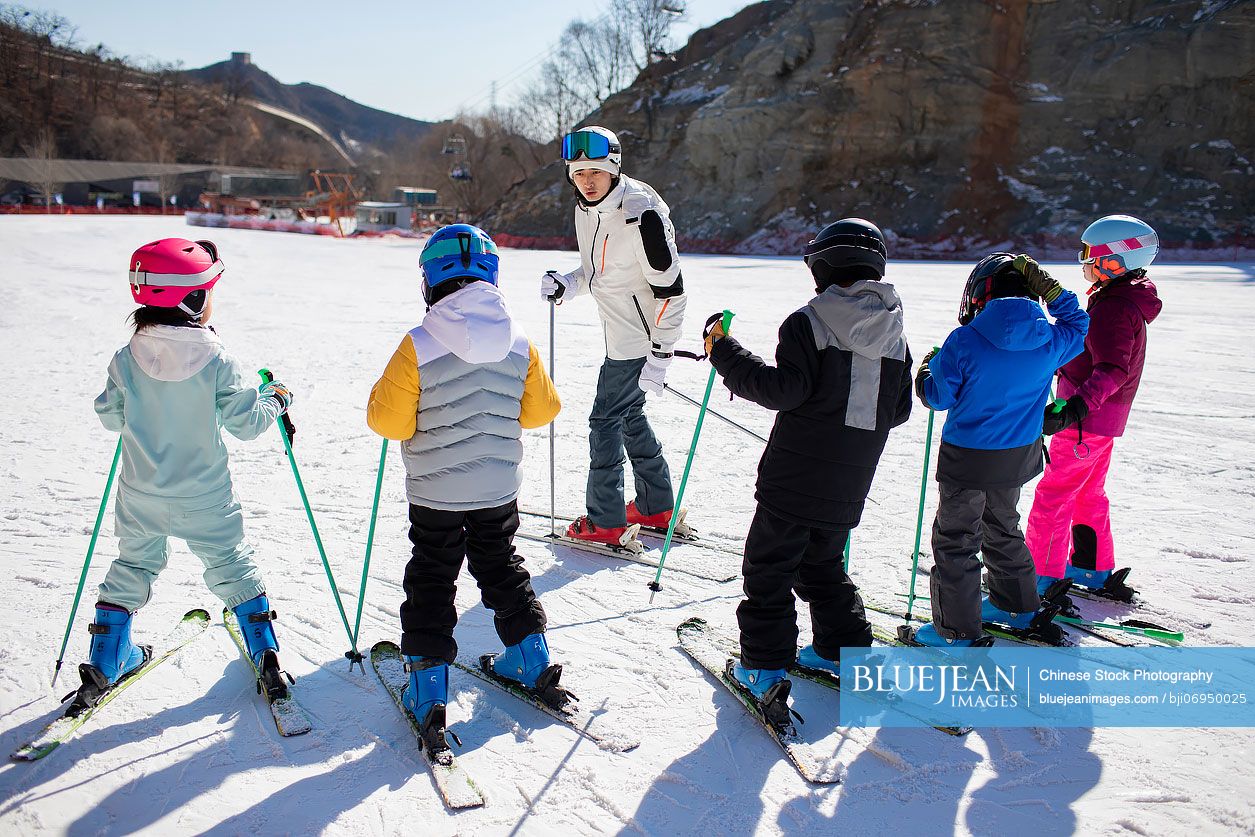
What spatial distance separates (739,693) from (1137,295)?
8.02 ft

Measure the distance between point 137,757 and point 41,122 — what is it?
245 feet

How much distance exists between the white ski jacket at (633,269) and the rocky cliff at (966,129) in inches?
904

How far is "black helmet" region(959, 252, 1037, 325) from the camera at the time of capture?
10.4 feet

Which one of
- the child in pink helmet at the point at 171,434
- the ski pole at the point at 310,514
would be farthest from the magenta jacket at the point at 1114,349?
the child in pink helmet at the point at 171,434

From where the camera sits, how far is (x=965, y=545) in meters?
3.23

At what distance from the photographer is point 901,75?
28.8 m

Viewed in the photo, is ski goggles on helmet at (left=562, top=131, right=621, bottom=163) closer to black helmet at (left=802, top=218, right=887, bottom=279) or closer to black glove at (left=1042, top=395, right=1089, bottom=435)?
black helmet at (left=802, top=218, right=887, bottom=279)

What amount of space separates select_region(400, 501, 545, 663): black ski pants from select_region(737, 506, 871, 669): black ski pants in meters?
0.82

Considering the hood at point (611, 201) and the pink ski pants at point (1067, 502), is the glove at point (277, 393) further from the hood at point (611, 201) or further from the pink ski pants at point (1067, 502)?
the pink ski pants at point (1067, 502)

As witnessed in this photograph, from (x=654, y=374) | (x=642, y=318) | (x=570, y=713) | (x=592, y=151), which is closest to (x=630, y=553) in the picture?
(x=654, y=374)

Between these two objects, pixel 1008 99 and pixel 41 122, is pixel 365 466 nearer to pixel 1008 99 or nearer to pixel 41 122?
pixel 1008 99

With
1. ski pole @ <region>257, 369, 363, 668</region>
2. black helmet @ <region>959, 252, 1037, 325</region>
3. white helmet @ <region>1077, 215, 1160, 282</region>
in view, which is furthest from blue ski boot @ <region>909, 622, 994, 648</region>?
ski pole @ <region>257, 369, 363, 668</region>

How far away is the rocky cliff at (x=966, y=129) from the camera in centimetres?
2511

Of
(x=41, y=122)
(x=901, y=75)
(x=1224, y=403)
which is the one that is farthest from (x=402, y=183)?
(x=1224, y=403)
